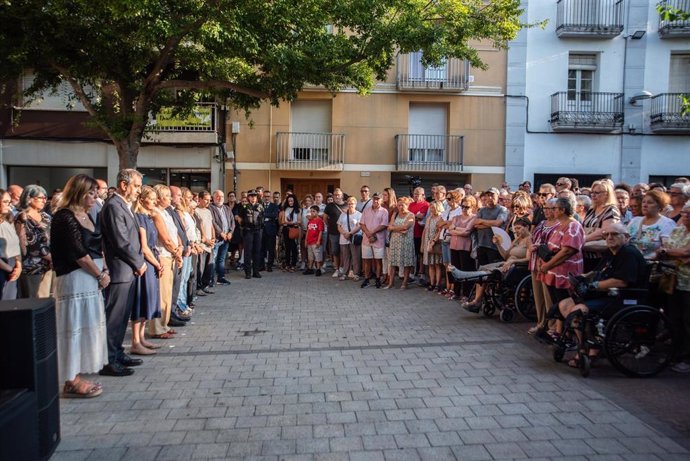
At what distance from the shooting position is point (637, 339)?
218 inches

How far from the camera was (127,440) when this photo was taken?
13.6ft

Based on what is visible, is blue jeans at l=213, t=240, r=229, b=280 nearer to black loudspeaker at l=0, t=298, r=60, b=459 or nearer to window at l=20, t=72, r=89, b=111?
black loudspeaker at l=0, t=298, r=60, b=459

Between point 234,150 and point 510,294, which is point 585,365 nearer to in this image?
point 510,294

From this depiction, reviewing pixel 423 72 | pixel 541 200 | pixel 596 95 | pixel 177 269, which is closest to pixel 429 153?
pixel 423 72

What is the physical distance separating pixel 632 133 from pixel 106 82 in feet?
58.5

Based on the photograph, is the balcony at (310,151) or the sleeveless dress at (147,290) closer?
the sleeveless dress at (147,290)

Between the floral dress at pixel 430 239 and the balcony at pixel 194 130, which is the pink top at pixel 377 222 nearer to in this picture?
the floral dress at pixel 430 239

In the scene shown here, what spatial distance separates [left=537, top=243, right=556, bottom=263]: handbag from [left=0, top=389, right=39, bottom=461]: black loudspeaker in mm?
5362

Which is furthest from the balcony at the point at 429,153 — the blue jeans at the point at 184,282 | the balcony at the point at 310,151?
the blue jeans at the point at 184,282

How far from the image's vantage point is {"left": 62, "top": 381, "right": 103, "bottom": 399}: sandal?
16.6ft

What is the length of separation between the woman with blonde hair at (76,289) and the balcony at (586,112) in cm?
1838

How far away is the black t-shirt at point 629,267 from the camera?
5.57m

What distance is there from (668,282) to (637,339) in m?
0.77

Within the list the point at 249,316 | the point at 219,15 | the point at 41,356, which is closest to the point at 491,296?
the point at 249,316
